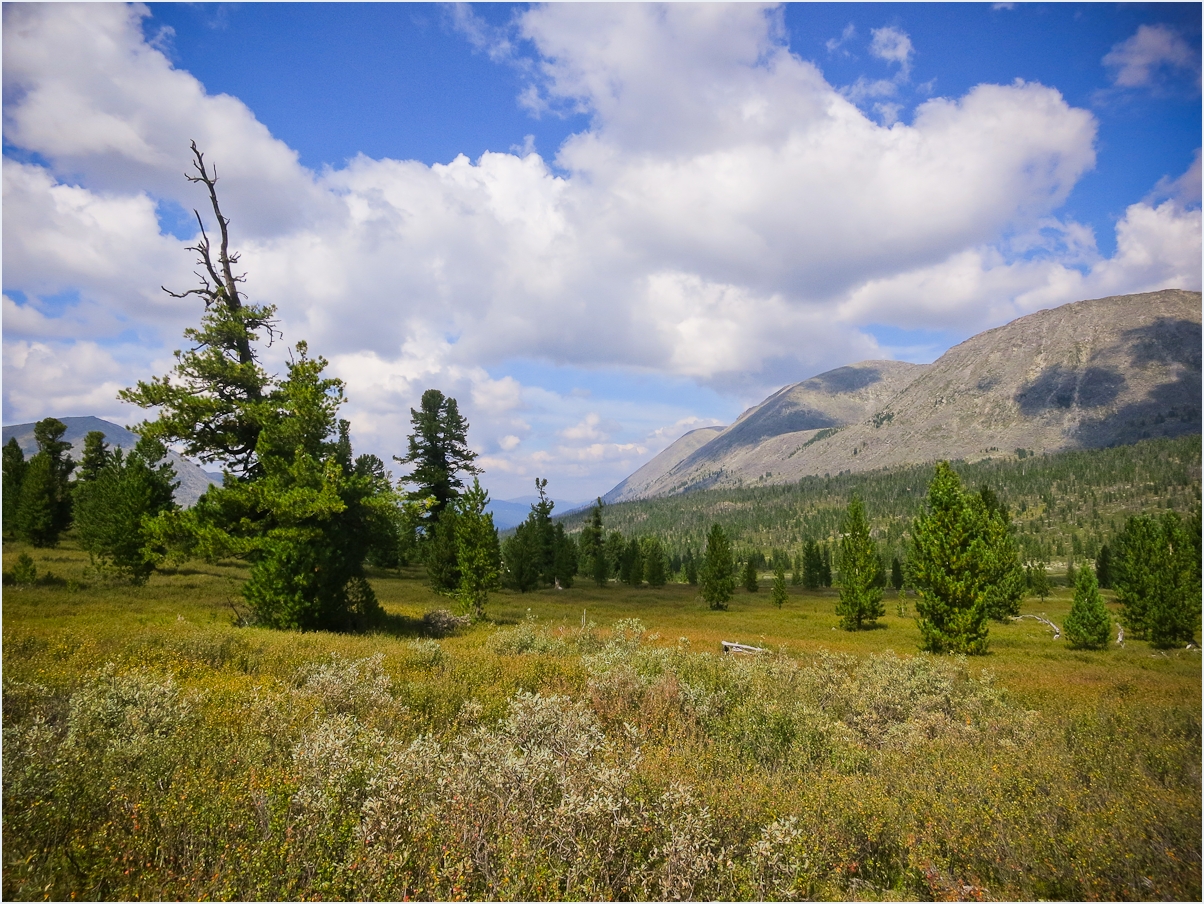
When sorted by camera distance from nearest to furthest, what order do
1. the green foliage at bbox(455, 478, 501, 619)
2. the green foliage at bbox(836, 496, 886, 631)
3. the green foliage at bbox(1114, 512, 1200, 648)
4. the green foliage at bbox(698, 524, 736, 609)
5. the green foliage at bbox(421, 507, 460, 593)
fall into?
the green foliage at bbox(455, 478, 501, 619) < the green foliage at bbox(1114, 512, 1200, 648) < the green foliage at bbox(421, 507, 460, 593) < the green foliage at bbox(836, 496, 886, 631) < the green foliage at bbox(698, 524, 736, 609)

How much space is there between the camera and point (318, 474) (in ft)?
51.6

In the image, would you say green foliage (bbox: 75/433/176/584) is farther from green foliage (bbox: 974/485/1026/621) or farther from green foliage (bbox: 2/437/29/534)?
green foliage (bbox: 974/485/1026/621)

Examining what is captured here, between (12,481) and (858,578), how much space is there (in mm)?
70686

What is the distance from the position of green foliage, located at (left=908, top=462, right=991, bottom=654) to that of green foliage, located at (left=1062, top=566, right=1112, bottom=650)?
36.4 feet

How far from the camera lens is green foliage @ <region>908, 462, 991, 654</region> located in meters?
21.5

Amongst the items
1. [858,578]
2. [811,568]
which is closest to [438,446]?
[858,578]

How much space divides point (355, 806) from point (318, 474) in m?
13.2

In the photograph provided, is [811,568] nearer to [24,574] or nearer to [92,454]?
[24,574]

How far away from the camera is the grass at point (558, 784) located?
394 cm

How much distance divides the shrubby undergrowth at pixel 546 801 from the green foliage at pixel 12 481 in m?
51.1

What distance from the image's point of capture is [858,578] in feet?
126

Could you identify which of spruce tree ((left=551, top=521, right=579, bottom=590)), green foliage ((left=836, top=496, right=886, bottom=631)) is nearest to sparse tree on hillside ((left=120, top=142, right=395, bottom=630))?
green foliage ((left=836, top=496, right=886, bottom=631))

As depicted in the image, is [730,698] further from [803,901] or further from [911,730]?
[803,901]

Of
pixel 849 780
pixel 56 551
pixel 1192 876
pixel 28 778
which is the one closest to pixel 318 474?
pixel 28 778
